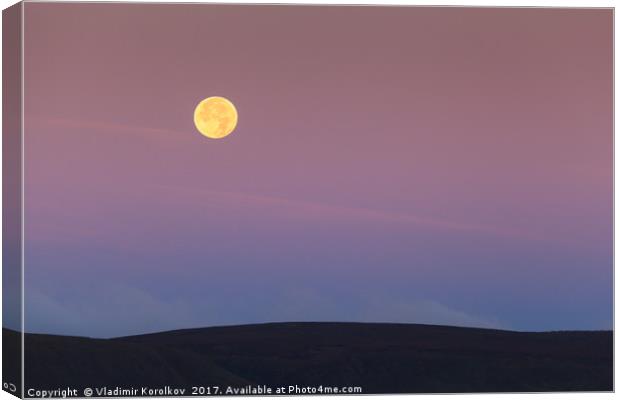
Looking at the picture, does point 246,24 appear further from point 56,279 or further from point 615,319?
point 615,319

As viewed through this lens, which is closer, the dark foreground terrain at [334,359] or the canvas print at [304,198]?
the canvas print at [304,198]

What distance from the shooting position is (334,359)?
37.7 ft

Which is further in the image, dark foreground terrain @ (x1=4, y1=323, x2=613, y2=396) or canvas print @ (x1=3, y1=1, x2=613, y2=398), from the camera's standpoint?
dark foreground terrain @ (x1=4, y1=323, x2=613, y2=396)

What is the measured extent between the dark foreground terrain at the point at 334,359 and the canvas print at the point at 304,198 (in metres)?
0.01

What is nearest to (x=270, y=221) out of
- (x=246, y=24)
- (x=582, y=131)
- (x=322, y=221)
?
(x=322, y=221)

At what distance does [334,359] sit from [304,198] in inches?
48.0

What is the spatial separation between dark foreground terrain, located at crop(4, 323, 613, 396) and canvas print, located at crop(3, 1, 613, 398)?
15 mm

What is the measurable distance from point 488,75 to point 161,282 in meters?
2.84

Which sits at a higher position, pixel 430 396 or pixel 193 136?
pixel 193 136

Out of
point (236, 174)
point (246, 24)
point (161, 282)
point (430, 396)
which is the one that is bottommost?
point (430, 396)

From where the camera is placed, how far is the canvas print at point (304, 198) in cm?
1114

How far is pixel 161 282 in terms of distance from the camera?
11.2m

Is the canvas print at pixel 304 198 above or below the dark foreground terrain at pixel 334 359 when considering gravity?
above

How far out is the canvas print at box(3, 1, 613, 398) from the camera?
11141mm
